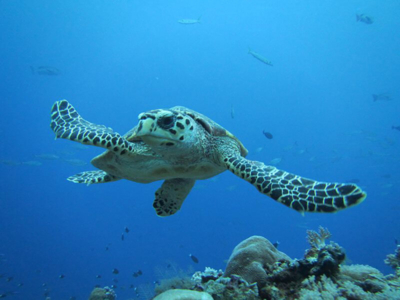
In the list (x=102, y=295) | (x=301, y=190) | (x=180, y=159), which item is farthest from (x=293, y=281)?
(x=102, y=295)

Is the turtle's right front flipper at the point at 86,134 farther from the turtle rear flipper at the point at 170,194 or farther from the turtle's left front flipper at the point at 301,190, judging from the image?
the turtle's left front flipper at the point at 301,190

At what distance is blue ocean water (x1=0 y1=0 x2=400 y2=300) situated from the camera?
5050 cm

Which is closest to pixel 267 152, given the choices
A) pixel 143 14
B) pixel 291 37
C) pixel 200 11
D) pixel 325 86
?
pixel 325 86

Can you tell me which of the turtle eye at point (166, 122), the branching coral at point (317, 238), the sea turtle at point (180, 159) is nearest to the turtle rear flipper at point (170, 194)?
the sea turtle at point (180, 159)

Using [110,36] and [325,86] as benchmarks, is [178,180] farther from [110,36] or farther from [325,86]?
Result: [325,86]

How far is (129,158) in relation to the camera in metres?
4.17

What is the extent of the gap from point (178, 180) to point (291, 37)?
7179 centimetres

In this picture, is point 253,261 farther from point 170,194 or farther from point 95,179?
point 95,179

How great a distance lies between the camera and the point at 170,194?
540 cm

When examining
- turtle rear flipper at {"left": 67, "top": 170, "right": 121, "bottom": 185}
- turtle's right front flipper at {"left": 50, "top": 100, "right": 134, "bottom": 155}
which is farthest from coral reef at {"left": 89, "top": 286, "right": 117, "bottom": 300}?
turtle's right front flipper at {"left": 50, "top": 100, "right": 134, "bottom": 155}

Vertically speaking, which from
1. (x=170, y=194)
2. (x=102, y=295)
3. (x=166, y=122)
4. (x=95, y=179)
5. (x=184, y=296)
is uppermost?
(x=166, y=122)

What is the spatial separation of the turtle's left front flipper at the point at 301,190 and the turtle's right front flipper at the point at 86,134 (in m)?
1.79

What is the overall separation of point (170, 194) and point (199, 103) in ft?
208

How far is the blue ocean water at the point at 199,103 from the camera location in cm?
5050
